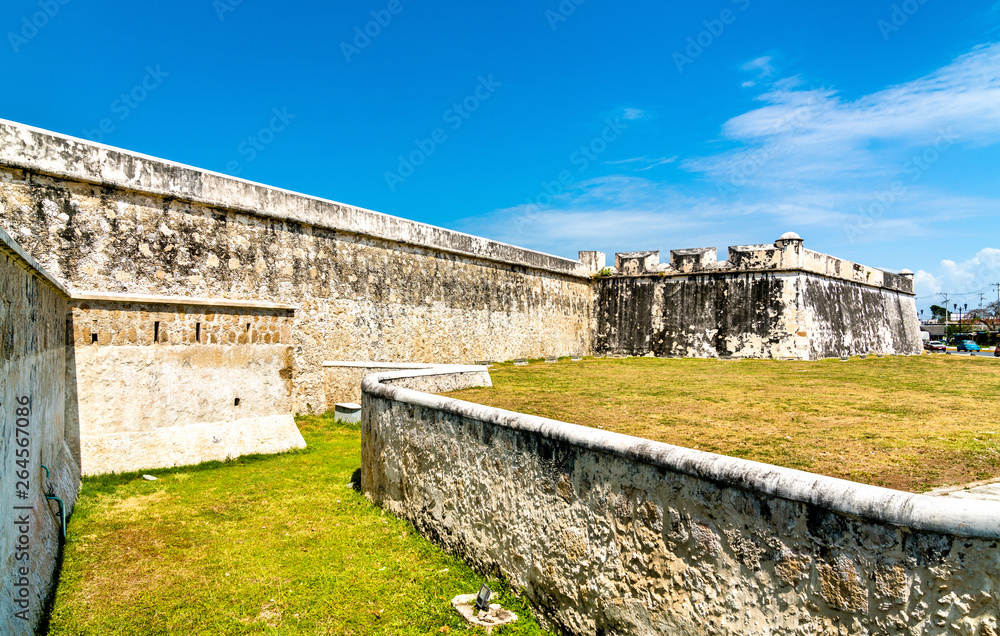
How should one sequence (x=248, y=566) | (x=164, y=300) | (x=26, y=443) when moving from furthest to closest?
(x=164, y=300) → (x=248, y=566) → (x=26, y=443)

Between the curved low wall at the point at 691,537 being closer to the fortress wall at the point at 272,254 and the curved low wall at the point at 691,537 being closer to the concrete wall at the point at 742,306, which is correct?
the fortress wall at the point at 272,254

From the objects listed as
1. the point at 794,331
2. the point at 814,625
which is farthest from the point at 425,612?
the point at 794,331

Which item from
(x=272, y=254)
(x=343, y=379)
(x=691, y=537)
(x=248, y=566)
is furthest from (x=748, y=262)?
(x=248, y=566)

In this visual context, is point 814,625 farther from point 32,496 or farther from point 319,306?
point 319,306

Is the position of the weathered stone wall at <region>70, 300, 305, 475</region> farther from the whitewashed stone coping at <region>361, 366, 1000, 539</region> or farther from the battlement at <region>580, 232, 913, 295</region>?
the battlement at <region>580, 232, 913, 295</region>

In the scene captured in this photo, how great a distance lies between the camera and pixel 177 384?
23.8 ft

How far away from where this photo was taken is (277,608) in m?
3.85

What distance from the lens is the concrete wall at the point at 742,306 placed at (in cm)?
1591

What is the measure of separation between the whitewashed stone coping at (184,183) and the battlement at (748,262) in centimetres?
766

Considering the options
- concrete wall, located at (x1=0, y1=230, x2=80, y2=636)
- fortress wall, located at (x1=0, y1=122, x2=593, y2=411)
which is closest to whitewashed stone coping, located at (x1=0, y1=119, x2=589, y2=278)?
fortress wall, located at (x1=0, y1=122, x2=593, y2=411)

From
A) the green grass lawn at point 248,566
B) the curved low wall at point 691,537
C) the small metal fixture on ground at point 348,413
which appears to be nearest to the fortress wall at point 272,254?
the small metal fixture on ground at point 348,413

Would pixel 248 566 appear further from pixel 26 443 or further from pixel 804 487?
pixel 804 487

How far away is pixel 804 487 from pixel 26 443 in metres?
4.54

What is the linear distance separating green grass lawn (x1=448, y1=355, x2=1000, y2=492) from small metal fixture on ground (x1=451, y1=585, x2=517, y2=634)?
1.89 metres
